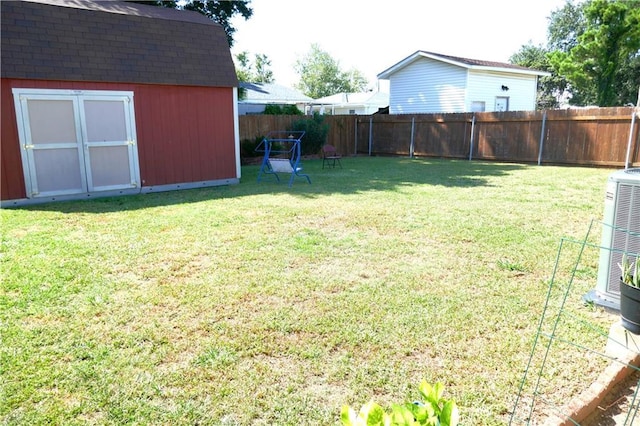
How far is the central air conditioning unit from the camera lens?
2.85m

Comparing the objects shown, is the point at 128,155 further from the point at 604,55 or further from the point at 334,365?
the point at 604,55

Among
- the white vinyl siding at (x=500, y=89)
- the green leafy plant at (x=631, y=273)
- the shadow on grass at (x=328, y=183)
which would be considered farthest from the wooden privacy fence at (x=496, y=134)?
the green leafy plant at (x=631, y=273)

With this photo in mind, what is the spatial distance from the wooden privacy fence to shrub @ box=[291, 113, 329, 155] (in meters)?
0.49

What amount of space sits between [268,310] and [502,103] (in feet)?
62.8

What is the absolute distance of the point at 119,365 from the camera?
7.95 feet

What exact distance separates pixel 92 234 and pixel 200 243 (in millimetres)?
1429

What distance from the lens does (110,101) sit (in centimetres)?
790

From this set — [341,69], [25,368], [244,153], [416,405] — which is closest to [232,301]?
[25,368]

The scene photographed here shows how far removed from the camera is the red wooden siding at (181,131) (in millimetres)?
8367

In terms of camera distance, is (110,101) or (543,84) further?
(543,84)

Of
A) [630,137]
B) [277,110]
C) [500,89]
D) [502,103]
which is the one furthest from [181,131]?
[502,103]

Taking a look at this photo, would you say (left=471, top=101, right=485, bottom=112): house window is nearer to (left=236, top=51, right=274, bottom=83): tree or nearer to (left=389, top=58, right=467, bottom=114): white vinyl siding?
(left=389, top=58, right=467, bottom=114): white vinyl siding

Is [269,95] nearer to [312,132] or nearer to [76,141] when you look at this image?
[312,132]

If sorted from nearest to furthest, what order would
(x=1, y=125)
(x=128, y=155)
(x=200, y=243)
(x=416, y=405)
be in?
(x=416, y=405) < (x=200, y=243) < (x=1, y=125) < (x=128, y=155)
